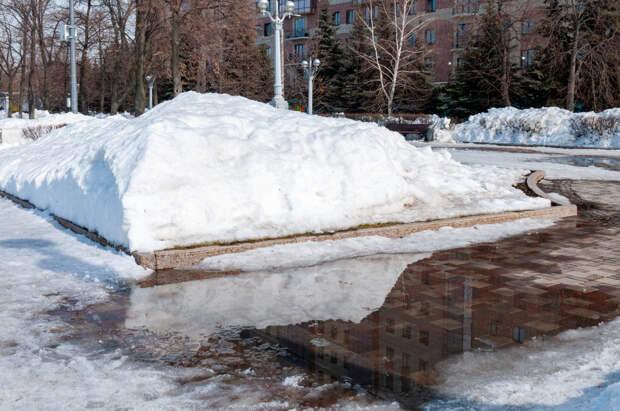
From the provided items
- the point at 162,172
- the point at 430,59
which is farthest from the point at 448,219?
the point at 430,59

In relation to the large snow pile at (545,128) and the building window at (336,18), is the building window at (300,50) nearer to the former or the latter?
the building window at (336,18)

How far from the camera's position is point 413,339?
4434mm

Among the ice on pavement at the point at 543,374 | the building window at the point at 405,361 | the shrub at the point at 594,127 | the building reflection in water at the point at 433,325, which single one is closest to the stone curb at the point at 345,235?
the building reflection in water at the point at 433,325

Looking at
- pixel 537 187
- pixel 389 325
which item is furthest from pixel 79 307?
pixel 537 187

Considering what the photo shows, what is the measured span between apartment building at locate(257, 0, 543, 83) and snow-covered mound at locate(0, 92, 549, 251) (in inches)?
1305

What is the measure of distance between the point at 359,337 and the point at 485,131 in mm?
28446

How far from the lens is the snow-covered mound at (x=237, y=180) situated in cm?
727

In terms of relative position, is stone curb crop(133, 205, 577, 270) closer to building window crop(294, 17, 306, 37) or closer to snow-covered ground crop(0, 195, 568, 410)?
snow-covered ground crop(0, 195, 568, 410)

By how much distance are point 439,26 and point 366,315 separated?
5199cm

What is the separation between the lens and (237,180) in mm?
7879

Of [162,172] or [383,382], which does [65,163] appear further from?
[383,382]

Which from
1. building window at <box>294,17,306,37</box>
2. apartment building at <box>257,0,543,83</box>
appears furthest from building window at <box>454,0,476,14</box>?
building window at <box>294,17,306,37</box>

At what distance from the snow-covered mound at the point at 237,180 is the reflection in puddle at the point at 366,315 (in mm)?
1215

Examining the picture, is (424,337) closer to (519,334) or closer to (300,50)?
(519,334)
